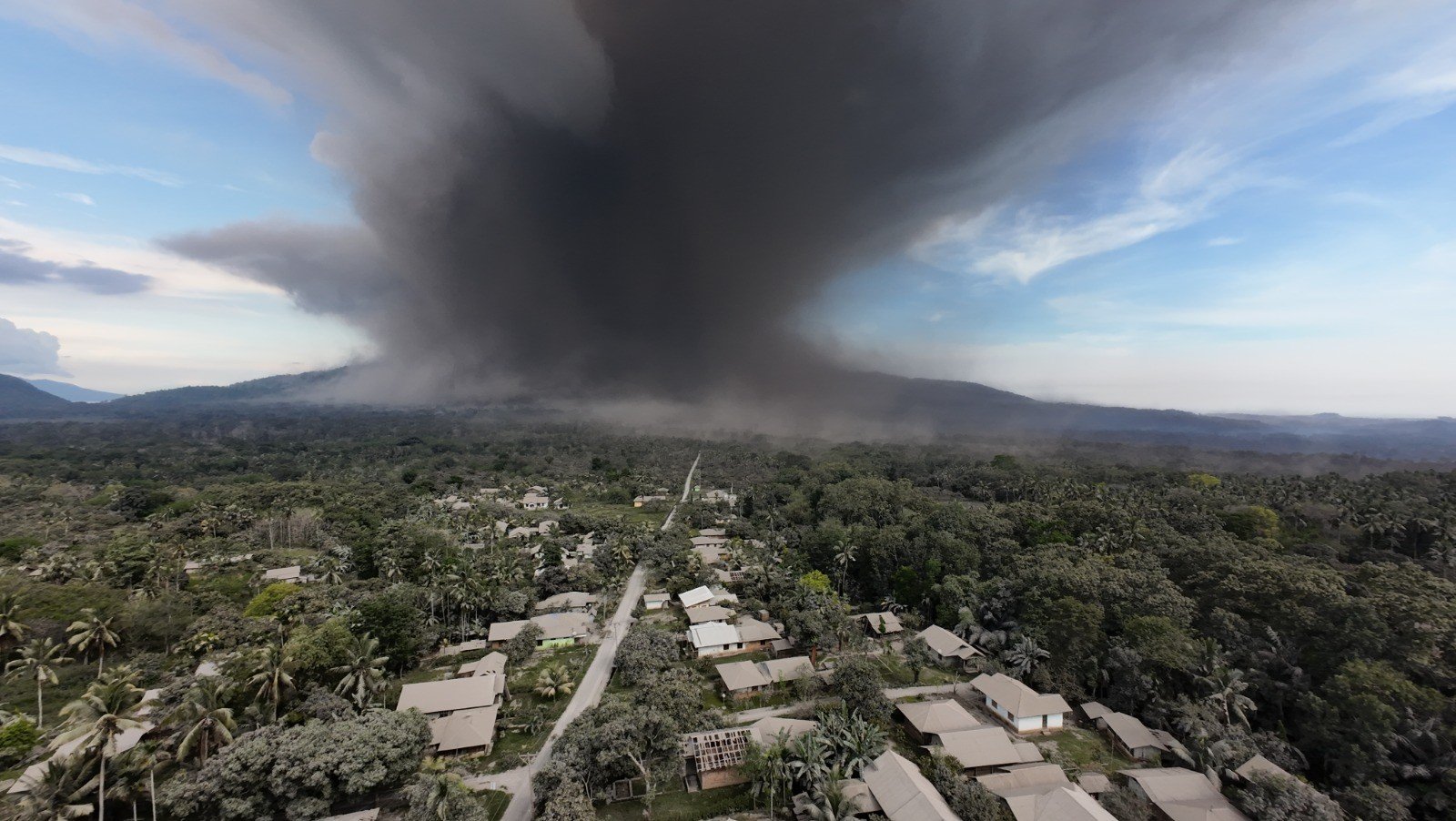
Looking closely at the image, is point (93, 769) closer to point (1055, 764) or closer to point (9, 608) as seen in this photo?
point (9, 608)

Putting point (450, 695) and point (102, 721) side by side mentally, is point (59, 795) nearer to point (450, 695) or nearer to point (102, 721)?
point (102, 721)

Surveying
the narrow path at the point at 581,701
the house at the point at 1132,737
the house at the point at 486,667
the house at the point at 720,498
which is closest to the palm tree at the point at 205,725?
the narrow path at the point at 581,701

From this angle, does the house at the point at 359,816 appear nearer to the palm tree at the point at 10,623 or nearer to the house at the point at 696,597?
the palm tree at the point at 10,623

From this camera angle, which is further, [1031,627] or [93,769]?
[1031,627]

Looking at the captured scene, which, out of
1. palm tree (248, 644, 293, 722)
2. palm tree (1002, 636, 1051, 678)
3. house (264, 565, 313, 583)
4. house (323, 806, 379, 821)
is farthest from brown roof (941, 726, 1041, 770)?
house (264, 565, 313, 583)

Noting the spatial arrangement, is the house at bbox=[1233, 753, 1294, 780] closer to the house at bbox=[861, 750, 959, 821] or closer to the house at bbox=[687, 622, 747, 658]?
the house at bbox=[861, 750, 959, 821]

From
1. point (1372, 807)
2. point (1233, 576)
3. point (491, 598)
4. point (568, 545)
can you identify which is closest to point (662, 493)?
point (568, 545)
